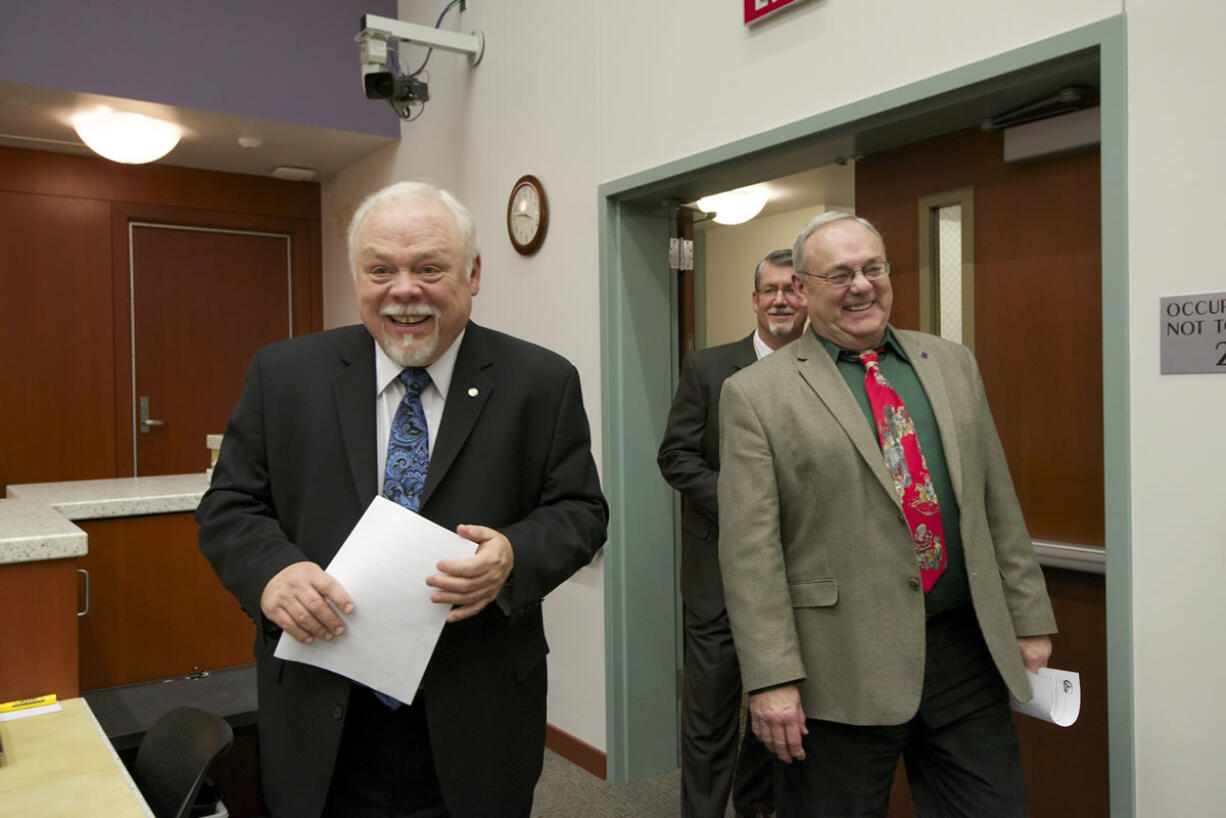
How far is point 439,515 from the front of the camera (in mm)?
1358

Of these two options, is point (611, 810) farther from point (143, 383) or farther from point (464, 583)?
point (143, 383)

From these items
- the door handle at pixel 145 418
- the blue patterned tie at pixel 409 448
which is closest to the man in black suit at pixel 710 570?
the blue patterned tie at pixel 409 448

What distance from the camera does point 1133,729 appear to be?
5.86ft

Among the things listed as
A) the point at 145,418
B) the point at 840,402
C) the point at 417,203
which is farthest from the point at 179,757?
the point at 145,418

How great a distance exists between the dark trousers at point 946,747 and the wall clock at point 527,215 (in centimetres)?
220

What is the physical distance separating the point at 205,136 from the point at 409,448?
142 inches

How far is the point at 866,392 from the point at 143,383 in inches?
169

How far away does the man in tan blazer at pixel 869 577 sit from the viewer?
1602 mm

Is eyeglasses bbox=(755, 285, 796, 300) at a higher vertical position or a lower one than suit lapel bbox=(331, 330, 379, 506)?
higher

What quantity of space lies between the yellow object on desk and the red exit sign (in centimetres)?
224

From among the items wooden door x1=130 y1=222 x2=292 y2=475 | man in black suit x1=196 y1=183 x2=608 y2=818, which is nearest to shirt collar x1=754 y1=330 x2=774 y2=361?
man in black suit x1=196 y1=183 x2=608 y2=818

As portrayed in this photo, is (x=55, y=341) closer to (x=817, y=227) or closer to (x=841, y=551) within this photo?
(x=817, y=227)

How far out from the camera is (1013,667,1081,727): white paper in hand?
163 cm

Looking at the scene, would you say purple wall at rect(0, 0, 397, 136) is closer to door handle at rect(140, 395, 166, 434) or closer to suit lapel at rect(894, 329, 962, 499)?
door handle at rect(140, 395, 166, 434)
